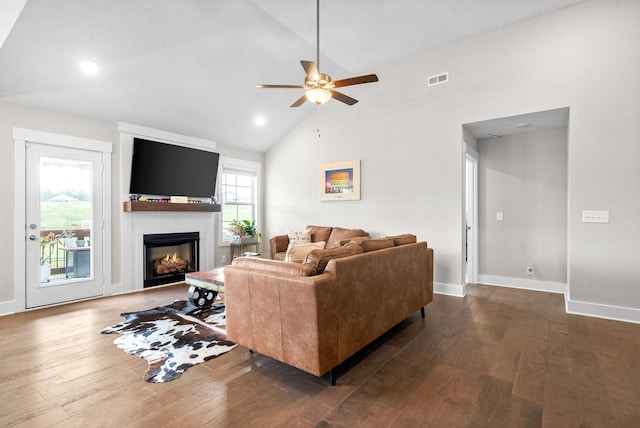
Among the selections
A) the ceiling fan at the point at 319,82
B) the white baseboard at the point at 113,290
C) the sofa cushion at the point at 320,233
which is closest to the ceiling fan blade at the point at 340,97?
the ceiling fan at the point at 319,82

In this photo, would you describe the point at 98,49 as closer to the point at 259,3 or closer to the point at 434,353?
the point at 259,3

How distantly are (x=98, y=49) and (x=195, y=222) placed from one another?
3.06 meters

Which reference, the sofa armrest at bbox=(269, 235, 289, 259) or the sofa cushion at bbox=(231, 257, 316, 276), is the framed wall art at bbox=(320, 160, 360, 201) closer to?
the sofa armrest at bbox=(269, 235, 289, 259)

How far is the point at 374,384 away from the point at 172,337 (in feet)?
6.53

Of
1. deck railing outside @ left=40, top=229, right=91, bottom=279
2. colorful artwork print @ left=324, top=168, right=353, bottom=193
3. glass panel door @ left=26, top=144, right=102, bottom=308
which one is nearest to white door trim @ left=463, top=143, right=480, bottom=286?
colorful artwork print @ left=324, top=168, right=353, bottom=193

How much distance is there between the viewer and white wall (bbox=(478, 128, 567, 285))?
4699mm

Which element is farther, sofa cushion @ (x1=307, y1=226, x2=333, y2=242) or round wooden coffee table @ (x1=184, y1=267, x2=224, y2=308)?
sofa cushion @ (x1=307, y1=226, x2=333, y2=242)

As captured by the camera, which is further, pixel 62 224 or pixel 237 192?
pixel 237 192

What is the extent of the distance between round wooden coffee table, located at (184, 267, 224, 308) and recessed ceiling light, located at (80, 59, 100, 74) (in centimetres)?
269

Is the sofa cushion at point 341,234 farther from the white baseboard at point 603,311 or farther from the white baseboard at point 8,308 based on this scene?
the white baseboard at point 8,308

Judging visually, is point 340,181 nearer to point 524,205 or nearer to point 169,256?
point 524,205

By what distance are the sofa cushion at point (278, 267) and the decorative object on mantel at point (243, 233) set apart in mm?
3835

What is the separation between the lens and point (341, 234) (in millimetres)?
5570

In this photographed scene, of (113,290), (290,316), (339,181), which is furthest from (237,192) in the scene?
(290,316)
